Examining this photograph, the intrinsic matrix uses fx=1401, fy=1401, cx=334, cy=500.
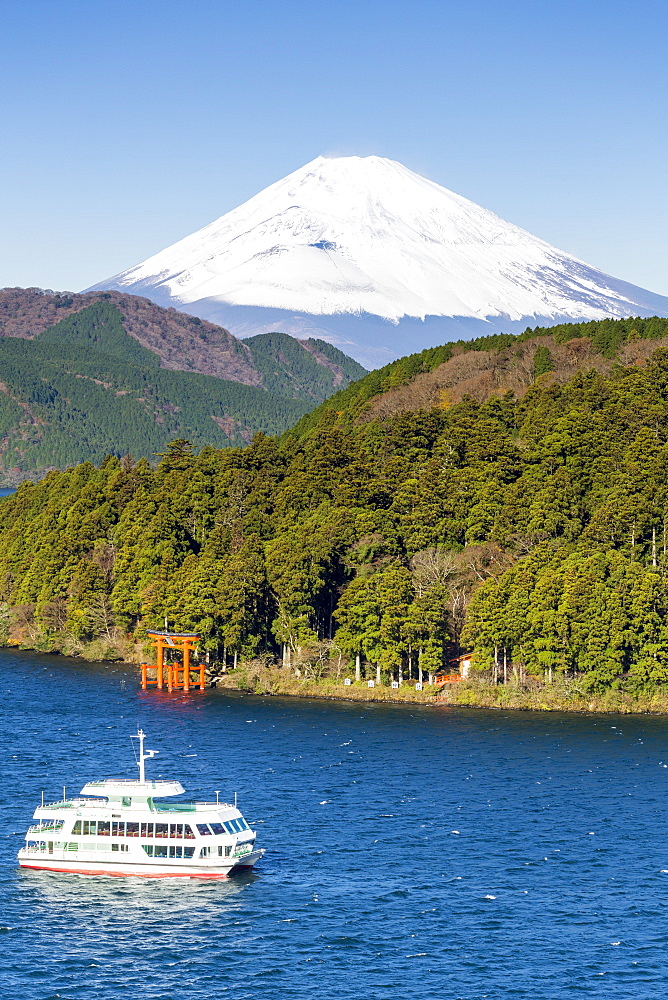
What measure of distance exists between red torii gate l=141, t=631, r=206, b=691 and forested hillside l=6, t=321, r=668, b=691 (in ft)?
5.30

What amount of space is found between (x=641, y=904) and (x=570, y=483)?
2335 inches

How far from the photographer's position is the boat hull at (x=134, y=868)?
61.2 meters

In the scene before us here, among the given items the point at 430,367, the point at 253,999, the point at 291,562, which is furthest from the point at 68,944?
the point at 430,367

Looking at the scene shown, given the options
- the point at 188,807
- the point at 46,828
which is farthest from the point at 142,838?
the point at 46,828

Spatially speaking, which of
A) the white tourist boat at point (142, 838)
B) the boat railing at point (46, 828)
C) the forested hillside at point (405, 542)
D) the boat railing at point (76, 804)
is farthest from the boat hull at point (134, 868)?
the forested hillside at point (405, 542)

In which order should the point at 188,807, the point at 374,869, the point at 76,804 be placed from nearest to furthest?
the point at 374,869 < the point at 188,807 < the point at 76,804

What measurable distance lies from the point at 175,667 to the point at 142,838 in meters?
48.2

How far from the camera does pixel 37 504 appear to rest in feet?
493

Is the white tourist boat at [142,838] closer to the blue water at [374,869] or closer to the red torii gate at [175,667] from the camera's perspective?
the blue water at [374,869]

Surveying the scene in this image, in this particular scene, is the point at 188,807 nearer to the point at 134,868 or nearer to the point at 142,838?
the point at 142,838

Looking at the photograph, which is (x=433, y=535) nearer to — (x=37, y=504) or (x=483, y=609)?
(x=483, y=609)

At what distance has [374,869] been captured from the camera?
204 feet

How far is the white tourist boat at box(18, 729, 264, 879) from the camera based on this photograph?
6138cm

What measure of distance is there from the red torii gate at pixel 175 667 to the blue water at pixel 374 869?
12300 millimetres
